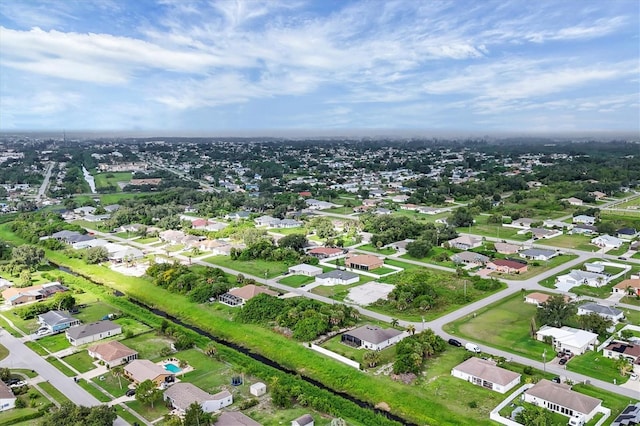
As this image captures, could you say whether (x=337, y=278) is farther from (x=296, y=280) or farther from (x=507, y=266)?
(x=507, y=266)

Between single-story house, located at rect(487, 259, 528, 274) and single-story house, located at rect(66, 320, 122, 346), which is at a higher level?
single-story house, located at rect(487, 259, 528, 274)

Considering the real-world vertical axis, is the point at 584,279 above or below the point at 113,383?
above

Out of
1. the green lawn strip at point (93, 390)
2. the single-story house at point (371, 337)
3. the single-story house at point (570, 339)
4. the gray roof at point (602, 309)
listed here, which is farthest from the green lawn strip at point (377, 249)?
the green lawn strip at point (93, 390)

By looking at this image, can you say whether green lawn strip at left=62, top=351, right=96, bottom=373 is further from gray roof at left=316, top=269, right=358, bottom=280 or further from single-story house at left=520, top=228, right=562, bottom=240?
single-story house at left=520, top=228, right=562, bottom=240

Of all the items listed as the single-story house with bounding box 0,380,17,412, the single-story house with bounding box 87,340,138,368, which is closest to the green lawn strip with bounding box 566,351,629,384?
the single-story house with bounding box 87,340,138,368

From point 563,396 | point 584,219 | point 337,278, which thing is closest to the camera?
point 563,396

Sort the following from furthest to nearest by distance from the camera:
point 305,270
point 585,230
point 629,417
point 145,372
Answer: point 585,230
point 305,270
point 145,372
point 629,417


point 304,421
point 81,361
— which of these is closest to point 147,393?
point 81,361

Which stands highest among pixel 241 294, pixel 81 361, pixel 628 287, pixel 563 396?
pixel 628 287
